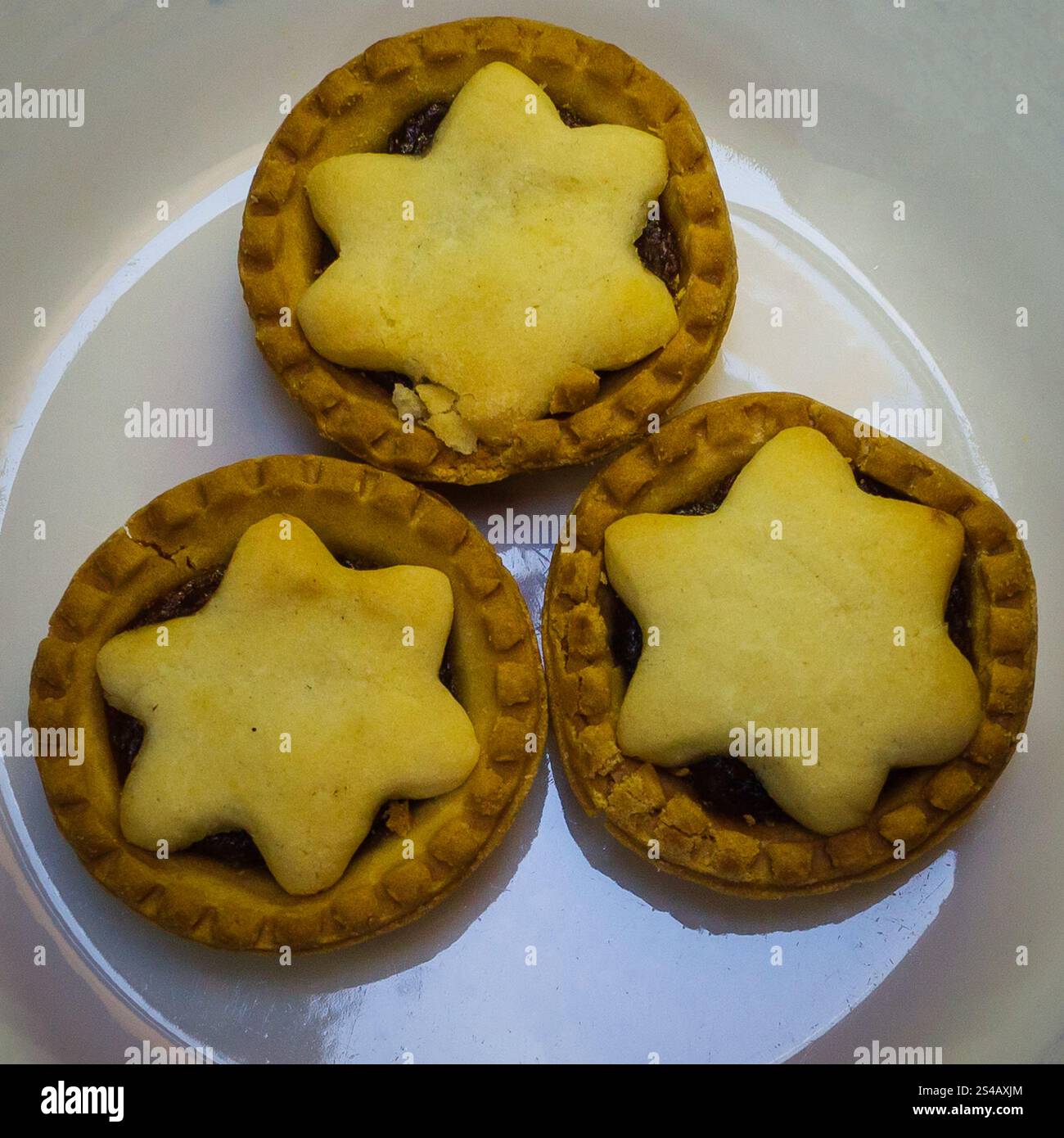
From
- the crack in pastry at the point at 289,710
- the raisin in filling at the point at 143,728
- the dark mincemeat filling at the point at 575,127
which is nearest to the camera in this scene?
the crack in pastry at the point at 289,710

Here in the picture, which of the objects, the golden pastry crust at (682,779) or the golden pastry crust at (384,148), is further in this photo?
the golden pastry crust at (384,148)

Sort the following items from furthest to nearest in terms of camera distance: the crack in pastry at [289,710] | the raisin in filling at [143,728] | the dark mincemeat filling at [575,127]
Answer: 1. the dark mincemeat filling at [575,127]
2. the raisin in filling at [143,728]
3. the crack in pastry at [289,710]

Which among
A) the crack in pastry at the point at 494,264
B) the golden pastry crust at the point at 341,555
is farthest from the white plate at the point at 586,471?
the crack in pastry at the point at 494,264

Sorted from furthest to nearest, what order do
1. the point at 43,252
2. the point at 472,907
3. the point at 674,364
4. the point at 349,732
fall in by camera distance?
the point at 43,252 < the point at 472,907 < the point at 674,364 < the point at 349,732

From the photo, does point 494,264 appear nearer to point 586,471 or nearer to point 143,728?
point 586,471

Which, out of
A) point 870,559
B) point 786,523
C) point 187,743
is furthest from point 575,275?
point 187,743

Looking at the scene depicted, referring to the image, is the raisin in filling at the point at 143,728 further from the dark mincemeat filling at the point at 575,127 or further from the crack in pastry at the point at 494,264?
the dark mincemeat filling at the point at 575,127

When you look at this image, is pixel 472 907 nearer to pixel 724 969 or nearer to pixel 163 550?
pixel 724 969
